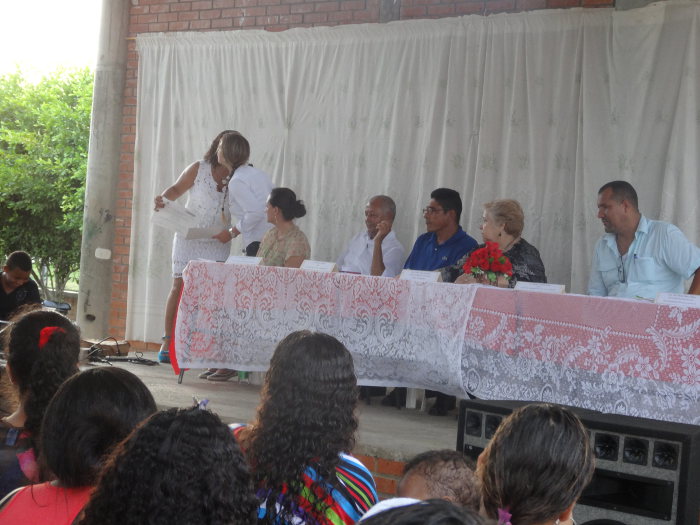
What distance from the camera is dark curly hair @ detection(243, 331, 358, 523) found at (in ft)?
6.48

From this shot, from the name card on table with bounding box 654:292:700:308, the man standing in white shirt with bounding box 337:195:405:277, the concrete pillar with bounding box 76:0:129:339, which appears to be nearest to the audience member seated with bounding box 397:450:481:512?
the name card on table with bounding box 654:292:700:308

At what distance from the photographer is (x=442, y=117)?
628 cm

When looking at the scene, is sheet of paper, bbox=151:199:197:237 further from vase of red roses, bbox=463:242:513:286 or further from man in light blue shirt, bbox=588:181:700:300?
man in light blue shirt, bbox=588:181:700:300

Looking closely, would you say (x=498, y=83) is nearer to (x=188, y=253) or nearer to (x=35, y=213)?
(x=188, y=253)

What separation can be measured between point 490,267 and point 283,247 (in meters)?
1.65

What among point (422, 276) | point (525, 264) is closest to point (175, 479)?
point (422, 276)

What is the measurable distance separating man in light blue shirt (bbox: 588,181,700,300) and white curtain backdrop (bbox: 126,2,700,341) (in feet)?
2.54

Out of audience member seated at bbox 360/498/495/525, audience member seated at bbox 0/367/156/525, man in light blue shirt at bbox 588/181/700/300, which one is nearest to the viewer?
audience member seated at bbox 360/498/495/525

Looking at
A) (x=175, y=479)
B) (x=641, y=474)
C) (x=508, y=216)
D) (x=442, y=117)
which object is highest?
(x=442, y=117)

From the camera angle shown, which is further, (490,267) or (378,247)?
(378,247)

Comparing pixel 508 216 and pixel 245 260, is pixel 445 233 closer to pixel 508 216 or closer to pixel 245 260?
pixel 508 216

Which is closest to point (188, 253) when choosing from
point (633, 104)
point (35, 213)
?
point (633, 104)

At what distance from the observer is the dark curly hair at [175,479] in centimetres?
117

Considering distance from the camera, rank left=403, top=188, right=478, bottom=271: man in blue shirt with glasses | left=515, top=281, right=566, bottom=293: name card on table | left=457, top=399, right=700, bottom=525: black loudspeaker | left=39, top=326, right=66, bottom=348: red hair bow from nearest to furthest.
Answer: left=39, top=326, right=66, bottom=348: red hair bow
left=457, top=399, right=700, bottom=525: black loudspeaker
left=515, top=281, right=566, bottom=293: name card on table
left=403, top=188, right=478, bottom=271: man in blue shirt with glasses
